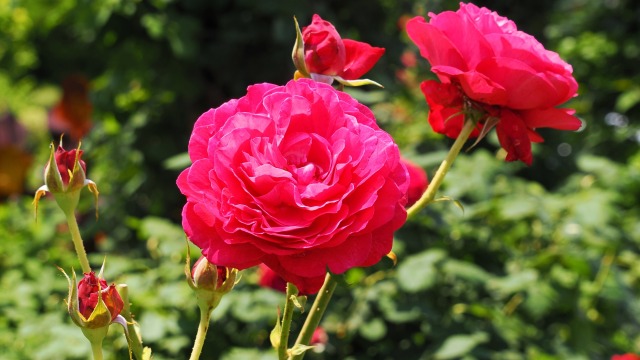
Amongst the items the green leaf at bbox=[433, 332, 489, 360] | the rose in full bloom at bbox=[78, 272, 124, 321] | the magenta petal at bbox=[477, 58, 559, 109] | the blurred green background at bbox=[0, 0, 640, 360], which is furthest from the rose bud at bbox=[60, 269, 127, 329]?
the green leaf at bbox=[433, 332, 489, 360]

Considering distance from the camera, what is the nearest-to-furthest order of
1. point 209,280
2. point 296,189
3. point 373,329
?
point 296,189 → point 209,280 → point 373,329

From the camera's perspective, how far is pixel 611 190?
2.43 m

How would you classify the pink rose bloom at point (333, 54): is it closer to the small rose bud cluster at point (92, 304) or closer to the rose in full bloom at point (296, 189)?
the rose in full bloom at point (296, 189)

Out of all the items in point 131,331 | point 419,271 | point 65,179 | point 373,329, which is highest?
point 65,179

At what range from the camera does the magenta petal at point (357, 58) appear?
86 cm

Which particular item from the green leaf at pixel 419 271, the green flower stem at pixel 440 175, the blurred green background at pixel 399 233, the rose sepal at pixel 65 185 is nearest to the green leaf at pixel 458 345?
the blurred green background at pixel 399 233

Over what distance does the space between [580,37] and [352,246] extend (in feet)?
10.6

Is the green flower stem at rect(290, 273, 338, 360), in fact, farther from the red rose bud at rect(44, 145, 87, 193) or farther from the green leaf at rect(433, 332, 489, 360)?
the green leaf at rect(433, 332, 489, 360)

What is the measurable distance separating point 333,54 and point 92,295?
11.8 inches

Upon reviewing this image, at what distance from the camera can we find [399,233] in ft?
6.84

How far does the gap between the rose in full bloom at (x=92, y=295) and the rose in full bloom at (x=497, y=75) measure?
0.33 metres

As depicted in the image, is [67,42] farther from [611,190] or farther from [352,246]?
[352,246]

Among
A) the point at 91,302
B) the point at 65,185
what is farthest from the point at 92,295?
the point at 65,185

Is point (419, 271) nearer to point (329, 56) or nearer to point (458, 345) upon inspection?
point (458, 345)
